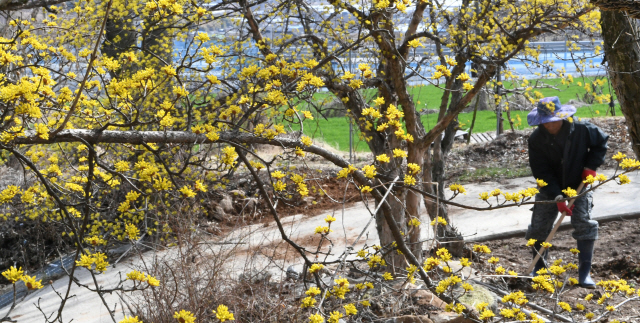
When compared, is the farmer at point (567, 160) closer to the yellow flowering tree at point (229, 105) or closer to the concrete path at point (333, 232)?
the yellow flowering tree at point (229, 105)

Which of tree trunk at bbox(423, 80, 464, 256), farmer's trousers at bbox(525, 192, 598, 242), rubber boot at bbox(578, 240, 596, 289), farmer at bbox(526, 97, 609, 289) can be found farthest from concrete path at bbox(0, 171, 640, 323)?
rubber boot at bbox(578, 240, 596, 289)

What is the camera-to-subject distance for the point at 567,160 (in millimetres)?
Result: 4840

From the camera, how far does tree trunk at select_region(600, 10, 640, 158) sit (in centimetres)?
380

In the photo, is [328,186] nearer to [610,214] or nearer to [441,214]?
[441,214]

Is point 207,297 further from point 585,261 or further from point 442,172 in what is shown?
point 442,172

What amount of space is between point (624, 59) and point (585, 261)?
6.30ft

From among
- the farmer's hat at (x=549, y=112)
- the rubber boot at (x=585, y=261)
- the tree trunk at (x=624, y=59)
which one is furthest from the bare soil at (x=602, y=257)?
the tree trunk at (x=624, y=59)

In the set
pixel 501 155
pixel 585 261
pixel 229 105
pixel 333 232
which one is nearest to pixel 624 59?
pixel 585 261

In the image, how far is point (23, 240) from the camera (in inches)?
294

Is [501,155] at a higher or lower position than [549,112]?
lower

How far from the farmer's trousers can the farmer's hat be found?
2.21 feet

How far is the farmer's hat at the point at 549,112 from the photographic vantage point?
4.67m

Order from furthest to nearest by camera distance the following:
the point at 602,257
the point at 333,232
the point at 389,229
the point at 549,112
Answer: the point at 333,232
the point at 602,257
the point at 389,229
the point at 549,112

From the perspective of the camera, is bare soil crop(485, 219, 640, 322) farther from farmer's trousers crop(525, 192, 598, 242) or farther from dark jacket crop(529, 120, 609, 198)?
dark jacket crop(529, 120, 609, 198)
